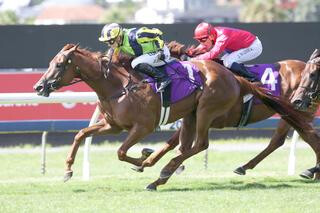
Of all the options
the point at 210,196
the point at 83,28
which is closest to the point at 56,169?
the point at 83,28

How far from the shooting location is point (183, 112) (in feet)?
33.4

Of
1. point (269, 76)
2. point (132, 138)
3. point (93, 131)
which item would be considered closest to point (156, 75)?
point (132, 138)

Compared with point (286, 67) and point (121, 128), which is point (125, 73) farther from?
point (286, 67)

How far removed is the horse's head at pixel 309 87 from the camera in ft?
32.2

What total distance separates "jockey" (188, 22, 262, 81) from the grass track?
1.37 meters

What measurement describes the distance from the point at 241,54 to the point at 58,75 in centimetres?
246

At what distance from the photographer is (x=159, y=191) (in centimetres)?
951

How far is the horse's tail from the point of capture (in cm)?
1046

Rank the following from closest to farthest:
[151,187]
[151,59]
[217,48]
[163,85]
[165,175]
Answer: [151,187], [165,175], [163,85], [151,59], [217,48]

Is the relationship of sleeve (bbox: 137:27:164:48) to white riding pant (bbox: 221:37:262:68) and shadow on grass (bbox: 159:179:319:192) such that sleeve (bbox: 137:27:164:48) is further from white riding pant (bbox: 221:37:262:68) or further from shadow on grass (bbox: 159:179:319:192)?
shadow on grass (bbox: 159:179:319:192)

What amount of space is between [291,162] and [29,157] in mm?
5086

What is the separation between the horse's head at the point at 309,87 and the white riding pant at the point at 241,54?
1270 millimetres

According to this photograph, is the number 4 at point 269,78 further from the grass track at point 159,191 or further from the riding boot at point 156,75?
the riding boot at point 156,75

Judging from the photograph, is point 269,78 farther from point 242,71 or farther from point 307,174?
point 307,174
